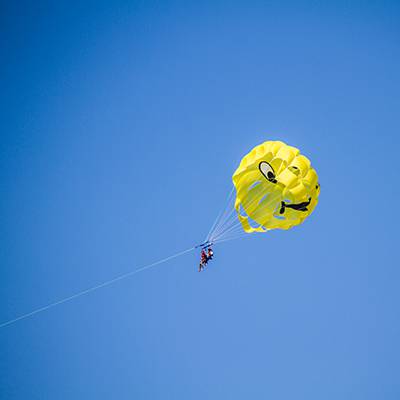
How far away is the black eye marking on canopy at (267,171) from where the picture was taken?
802 inches

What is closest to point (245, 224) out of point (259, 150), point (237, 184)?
point (237, 184)

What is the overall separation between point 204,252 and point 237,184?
3082 mm

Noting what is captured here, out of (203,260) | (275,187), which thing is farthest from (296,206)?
(203,260)

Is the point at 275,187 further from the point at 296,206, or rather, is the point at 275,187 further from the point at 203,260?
the point at 203,260

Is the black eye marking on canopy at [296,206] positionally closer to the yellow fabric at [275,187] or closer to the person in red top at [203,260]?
the yellow fabric at [275,187]

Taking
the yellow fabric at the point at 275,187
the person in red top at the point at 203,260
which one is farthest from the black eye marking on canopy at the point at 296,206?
the person in red top at the point at 203,260

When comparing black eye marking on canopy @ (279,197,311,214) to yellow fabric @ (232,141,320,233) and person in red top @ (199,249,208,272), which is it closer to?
yellow fabric @ (232,141,320,233)

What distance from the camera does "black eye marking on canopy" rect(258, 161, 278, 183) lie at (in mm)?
20359

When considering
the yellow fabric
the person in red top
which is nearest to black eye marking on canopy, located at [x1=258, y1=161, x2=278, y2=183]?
the yellow fabric

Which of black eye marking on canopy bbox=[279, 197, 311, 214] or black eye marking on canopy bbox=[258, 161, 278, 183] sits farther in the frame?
black eye marking on canopy bbox=[258, 161, 278, 183]

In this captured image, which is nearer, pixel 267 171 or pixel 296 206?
pixel 296 206

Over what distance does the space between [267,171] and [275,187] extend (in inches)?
27.8

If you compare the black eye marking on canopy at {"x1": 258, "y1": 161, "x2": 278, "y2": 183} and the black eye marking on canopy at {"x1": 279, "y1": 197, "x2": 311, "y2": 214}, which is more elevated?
the black eye marking on canopy at {"x1": 258, "y1": 161, "x2": 278, "y2": 183}

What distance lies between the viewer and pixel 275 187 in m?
20.2
